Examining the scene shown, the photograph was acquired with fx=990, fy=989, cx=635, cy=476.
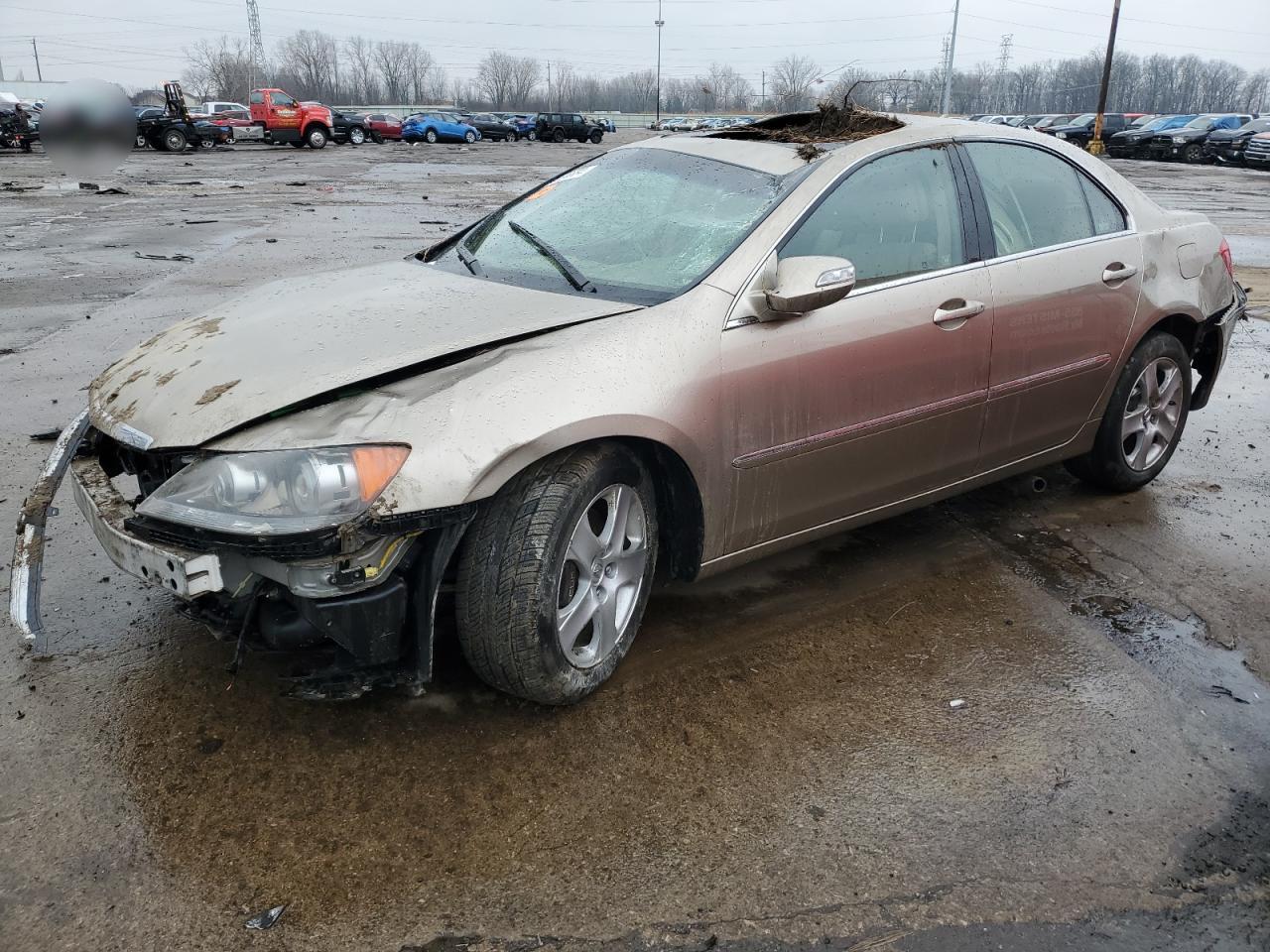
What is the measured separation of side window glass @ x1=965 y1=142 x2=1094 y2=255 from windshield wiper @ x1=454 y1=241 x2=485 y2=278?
188cm

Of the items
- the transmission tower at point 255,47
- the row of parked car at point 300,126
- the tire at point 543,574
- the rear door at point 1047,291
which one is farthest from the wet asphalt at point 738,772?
the transmission tower at point 255,47

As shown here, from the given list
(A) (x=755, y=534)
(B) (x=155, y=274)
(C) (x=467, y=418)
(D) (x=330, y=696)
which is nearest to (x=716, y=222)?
(A) (x=755, y=534)

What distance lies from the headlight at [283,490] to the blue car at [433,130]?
4924cm

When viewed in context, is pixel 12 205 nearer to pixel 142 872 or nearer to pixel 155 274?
pixel 155 274

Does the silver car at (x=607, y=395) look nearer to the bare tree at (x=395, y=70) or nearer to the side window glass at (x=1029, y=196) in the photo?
the side window glass at (x=1029, y=196)

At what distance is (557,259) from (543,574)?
125 cm

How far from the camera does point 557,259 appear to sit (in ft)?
10.9

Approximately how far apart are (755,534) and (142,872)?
1.88m

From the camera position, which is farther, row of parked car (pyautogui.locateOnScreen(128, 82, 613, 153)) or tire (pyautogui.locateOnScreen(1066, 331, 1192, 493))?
row of parked car (pyautogui.locateOnScreen(128, 82, 613, 153))

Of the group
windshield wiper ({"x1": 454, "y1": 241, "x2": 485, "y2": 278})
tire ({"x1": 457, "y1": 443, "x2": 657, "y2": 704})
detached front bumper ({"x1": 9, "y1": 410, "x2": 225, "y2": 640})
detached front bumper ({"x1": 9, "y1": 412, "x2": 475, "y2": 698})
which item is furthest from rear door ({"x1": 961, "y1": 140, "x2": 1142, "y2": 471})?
detached front bumper ({"x1": 9, "y1": 410, "x2": 225, "y2": 640})

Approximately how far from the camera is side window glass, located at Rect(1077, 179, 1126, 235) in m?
4.08

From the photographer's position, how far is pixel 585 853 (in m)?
2.30

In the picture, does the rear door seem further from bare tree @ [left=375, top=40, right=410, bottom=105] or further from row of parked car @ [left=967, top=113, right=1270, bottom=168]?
bare tree @ [left=375, top=40, right=410, bottom=105]

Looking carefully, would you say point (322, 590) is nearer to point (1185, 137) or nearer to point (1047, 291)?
point (1047, 291)
